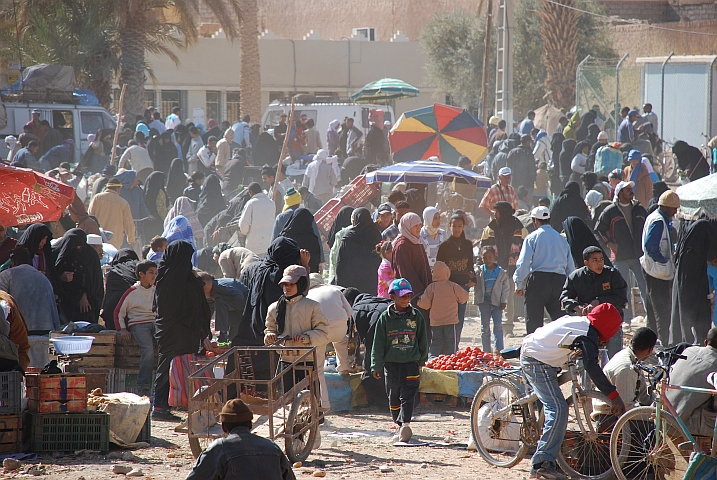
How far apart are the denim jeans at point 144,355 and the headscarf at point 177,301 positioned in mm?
345

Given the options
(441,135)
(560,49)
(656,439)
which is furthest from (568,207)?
(560,49)

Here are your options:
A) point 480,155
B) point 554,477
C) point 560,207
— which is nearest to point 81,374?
point 554,477

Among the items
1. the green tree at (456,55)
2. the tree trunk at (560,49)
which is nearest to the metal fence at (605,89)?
the tree trunk at (560,49)

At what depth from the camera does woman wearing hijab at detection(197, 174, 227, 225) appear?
607 inches

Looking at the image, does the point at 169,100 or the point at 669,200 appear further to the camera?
the point at 169,100

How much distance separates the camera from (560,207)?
1200 centimetres

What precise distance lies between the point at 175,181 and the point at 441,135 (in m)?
4.92

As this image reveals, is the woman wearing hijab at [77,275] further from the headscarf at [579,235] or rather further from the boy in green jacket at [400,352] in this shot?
the headscarf at [579,235]

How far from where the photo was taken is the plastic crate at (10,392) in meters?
6.35

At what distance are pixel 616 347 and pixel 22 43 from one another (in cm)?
2258

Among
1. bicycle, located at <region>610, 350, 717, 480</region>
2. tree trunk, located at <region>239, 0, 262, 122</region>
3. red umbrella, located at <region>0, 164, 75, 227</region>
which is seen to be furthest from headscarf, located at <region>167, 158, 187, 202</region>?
tree trunk, located at <region>239, 0, 262, 122</region>

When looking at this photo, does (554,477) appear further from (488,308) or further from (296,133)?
(296,133)

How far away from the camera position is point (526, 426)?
20.9ft

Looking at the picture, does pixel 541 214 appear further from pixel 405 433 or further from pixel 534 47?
pixel 534 47
